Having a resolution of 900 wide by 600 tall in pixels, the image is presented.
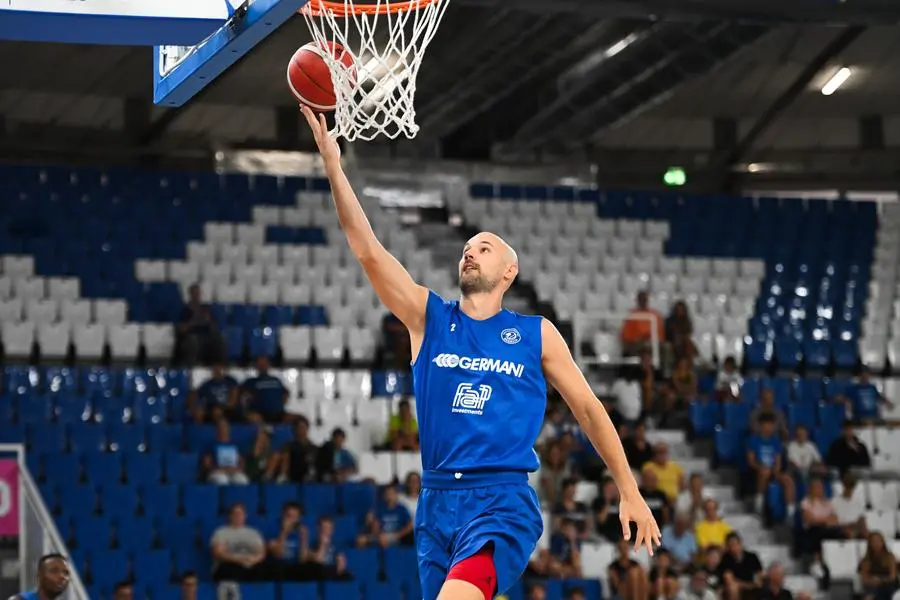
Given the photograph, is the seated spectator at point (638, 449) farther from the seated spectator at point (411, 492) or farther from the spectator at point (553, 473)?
the seated spectator at point (411, 492)

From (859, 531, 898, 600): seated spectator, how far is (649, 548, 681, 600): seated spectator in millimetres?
2332

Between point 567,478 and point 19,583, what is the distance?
20.4 feet

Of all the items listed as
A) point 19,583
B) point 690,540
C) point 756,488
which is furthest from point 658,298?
point 19,583

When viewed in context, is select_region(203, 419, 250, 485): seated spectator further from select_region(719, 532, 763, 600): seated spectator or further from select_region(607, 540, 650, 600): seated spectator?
select_region(719, 532, 763, 600): seated spectator

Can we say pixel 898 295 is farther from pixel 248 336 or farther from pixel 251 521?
pixel 251 521

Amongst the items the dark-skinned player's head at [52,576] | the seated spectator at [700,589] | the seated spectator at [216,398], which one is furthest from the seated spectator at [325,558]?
the dark-skinned player's head at [52,576]

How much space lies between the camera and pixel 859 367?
69.3ft

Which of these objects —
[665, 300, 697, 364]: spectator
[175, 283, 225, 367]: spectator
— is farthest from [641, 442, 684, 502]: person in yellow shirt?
[175, 283, 225, 367]: spectator

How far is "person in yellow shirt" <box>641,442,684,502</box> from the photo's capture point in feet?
54.6

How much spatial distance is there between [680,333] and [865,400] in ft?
8.30

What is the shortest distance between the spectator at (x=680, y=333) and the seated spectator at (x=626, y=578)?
481 centimetres

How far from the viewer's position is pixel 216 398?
1662 cm

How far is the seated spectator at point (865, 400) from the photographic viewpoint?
1959cm

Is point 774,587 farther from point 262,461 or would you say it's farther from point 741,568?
point 262,461
